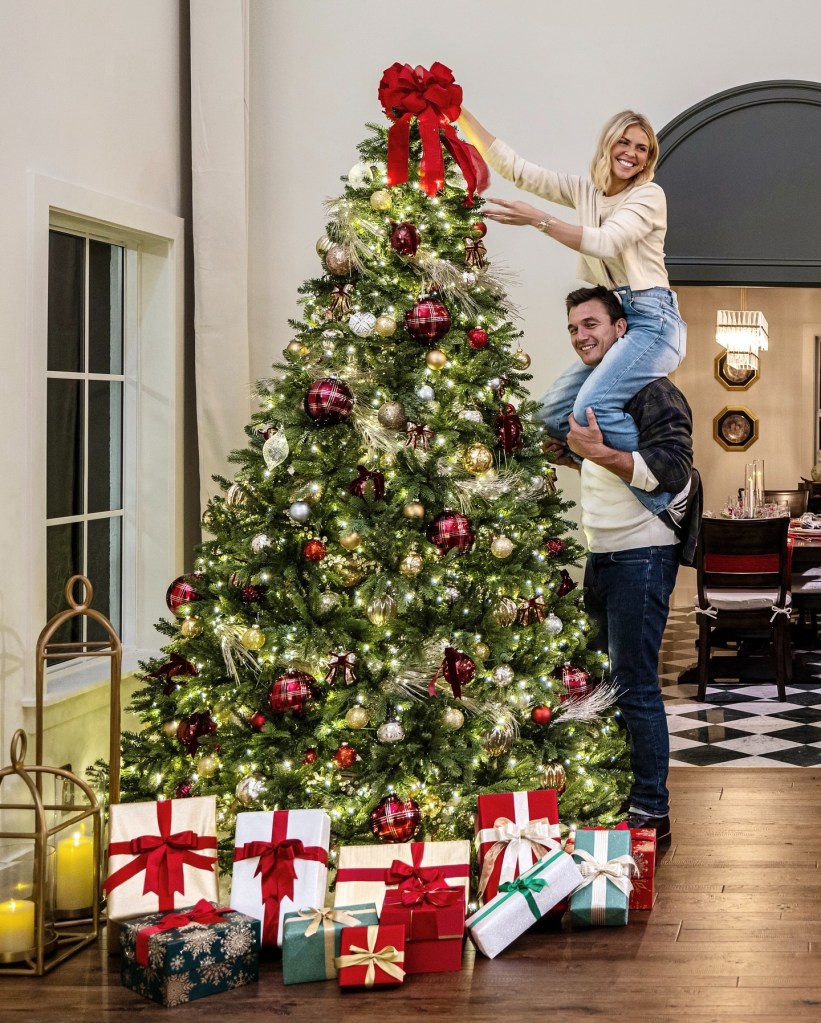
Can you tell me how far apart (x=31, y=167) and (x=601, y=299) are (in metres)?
1.74

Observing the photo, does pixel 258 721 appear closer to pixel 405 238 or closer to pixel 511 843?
pixel 511 843

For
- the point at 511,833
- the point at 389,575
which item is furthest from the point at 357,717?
the point at 511,833

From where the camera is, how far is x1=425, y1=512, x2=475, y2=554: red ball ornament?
9.52 feet

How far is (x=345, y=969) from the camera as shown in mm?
2453

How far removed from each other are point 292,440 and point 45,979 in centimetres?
143

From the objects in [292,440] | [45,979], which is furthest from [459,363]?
[45,979]

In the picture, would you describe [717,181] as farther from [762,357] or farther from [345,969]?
[762,357]

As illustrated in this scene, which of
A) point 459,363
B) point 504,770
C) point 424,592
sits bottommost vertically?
point 504,770

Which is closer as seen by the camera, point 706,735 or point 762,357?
point 706,735

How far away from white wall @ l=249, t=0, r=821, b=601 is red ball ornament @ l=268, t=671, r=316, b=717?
74.9 inches

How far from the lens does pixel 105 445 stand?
391 cm

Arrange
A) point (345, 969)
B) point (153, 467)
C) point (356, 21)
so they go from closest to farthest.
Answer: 1. point (345, 969)
2. point (153, 467)
3. point (356, 21)

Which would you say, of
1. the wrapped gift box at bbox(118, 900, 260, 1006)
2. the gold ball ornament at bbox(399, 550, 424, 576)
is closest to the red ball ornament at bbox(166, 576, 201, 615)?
the gold ball ornament at bbox(399, 550, 424, 576)

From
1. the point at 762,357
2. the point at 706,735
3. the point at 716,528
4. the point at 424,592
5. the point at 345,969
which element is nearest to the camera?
the point at 345,969
